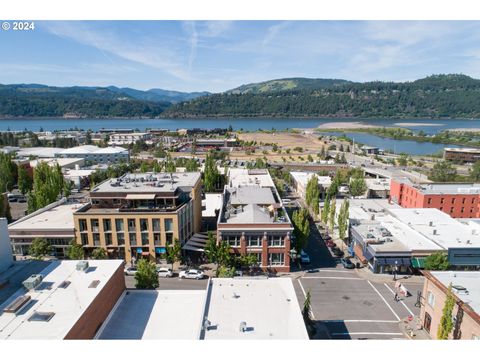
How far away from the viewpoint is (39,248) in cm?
4175

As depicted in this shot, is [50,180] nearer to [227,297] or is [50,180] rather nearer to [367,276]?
[227,297]

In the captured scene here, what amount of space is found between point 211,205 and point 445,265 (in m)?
39.9

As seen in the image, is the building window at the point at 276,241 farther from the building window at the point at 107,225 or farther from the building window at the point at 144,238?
the building window at the point at 107,225

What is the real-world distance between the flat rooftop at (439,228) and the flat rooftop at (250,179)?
75.7 feet

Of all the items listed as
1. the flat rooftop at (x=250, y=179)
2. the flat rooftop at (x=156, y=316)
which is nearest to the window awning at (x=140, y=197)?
the flat rooftop at (x=156, y=316)

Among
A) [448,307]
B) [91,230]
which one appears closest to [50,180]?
[91,230]

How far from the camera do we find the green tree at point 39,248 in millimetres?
41656

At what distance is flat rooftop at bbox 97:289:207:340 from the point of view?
2197cm

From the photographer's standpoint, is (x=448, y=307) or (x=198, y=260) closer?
(x=448, y=307)

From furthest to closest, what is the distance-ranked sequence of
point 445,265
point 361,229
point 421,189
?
point 421,189 < point 361,229 < point 445,265

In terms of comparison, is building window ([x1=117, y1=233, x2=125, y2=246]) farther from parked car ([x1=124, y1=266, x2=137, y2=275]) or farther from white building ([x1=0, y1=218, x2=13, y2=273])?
white building ([x1=0, y1=218, x2=13, y2=273])

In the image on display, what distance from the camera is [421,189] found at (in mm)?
58906

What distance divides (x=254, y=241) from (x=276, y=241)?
9.16 ft

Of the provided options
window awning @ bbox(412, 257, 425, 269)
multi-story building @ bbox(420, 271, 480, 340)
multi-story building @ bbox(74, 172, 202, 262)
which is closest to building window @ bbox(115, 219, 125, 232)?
multi-story building @ bbox(74, 172, 202, 262)
